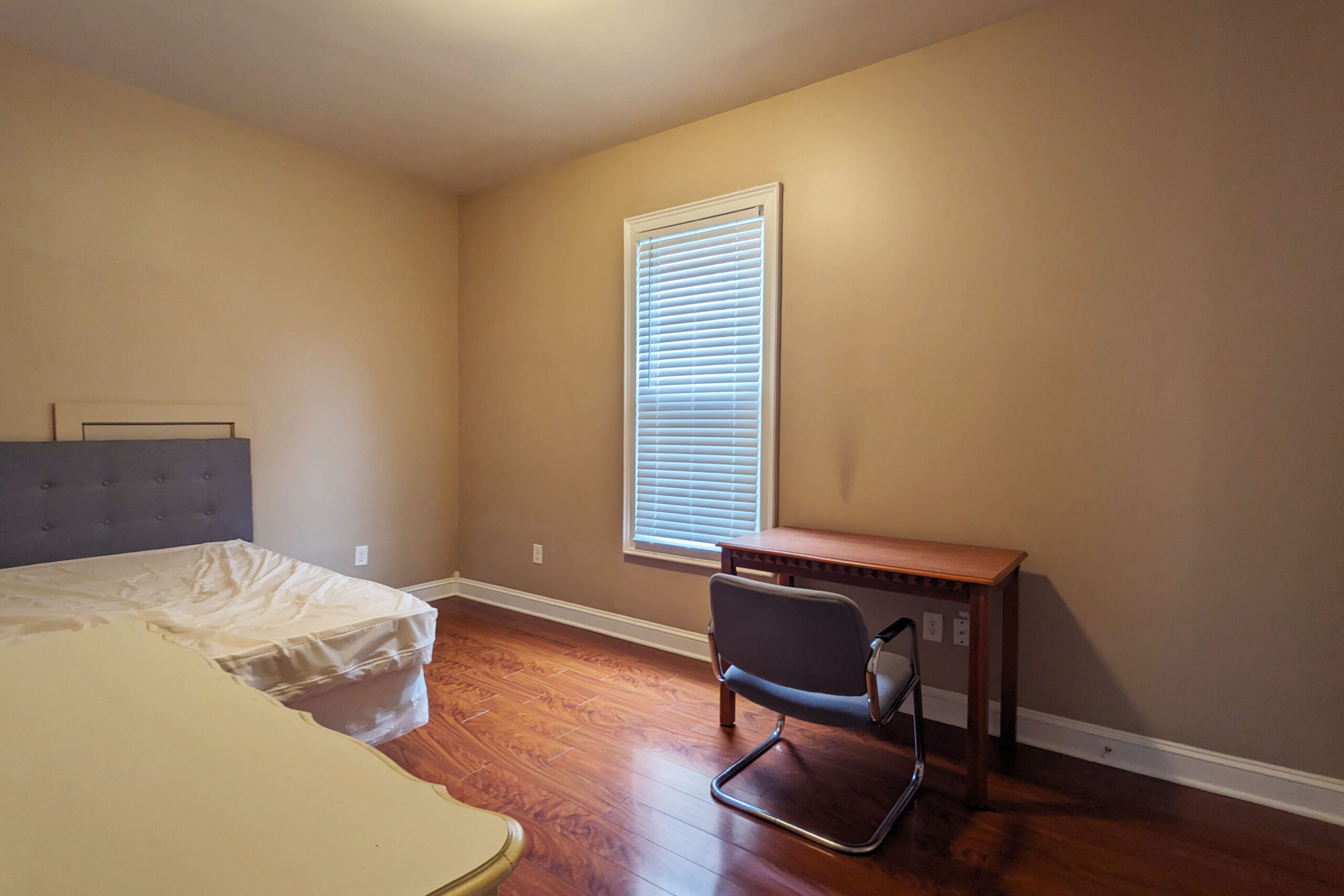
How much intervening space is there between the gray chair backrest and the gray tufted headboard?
8.81ft

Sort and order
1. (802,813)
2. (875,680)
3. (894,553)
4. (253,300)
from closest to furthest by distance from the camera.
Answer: (875,680)
(802,813)
(894,553)
(253,300)

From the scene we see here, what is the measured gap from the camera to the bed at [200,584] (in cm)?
198

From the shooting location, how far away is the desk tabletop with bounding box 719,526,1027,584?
2039mm

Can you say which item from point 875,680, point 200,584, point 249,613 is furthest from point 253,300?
point 875,680

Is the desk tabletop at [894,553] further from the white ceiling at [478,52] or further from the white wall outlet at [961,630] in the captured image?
the white ceiling at [478,52]

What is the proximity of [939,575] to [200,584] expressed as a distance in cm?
271

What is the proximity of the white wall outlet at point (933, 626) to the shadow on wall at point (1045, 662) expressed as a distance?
0.01 m

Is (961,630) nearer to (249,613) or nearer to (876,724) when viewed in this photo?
(876,724)

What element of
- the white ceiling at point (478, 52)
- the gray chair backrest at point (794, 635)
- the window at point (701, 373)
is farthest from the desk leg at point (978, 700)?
the white ceiling at point (478, 52)

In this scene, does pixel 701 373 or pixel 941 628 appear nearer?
pixel 941 628

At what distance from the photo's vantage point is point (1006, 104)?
241 centimetres

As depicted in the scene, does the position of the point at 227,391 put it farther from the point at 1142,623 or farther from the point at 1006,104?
the point at 1142,623

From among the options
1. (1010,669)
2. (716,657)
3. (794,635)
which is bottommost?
(1010,669)

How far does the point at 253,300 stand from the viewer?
3.42 metres
